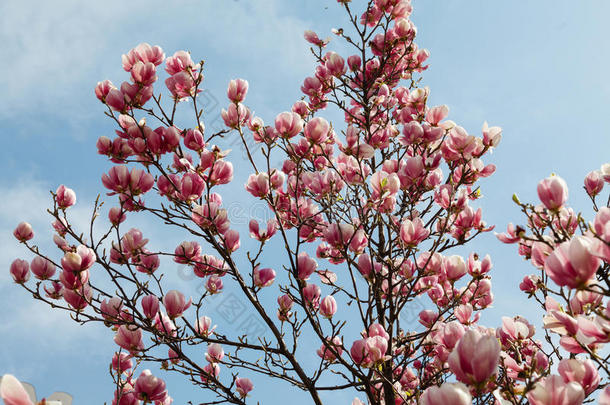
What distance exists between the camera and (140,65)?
9.98 feet

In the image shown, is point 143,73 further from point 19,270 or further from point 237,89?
point 19,270

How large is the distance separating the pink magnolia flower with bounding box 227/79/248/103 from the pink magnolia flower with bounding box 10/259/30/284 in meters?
2.26

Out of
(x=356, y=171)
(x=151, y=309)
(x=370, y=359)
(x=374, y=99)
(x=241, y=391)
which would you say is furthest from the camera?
(x=374, y=99)

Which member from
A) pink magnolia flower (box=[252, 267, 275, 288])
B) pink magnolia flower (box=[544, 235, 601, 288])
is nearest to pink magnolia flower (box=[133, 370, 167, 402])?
pink magnolia flower (box=[252, 267, 275, 288])

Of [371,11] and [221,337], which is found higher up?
[371,11]

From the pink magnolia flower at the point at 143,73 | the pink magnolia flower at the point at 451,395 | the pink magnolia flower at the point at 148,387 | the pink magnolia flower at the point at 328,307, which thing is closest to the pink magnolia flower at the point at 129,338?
the pink magnolia flower at the point at 148,387

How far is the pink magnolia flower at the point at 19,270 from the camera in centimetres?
353

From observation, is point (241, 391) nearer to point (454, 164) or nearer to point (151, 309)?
point (151, 309)

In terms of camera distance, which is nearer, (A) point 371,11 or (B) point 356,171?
(B) point 356,171

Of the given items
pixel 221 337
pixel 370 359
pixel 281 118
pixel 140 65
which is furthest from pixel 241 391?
pixel 140 65

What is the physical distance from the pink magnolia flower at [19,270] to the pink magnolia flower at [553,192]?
3.87 m

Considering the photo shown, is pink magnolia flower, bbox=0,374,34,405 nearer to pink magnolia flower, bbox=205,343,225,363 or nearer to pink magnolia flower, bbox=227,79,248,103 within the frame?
pink magnolia flower, bbox=227,79,248,103

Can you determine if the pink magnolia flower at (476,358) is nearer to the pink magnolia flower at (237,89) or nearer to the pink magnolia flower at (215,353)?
the pink magnolia flower at (237,89)

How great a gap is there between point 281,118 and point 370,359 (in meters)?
1.84
